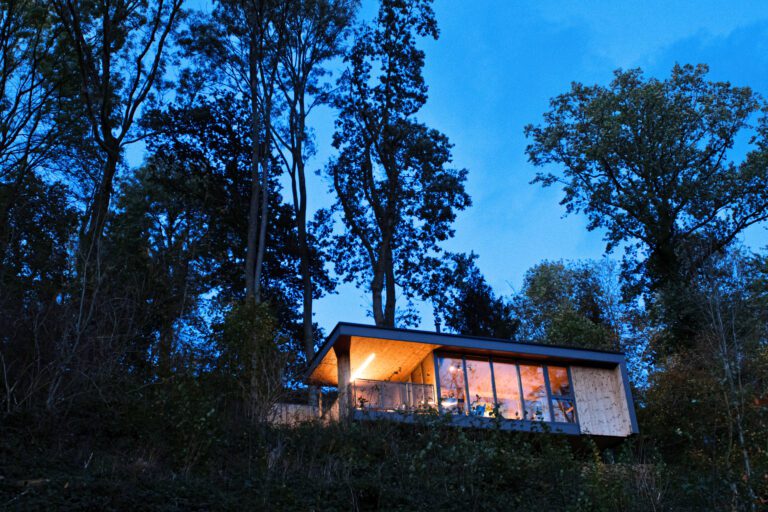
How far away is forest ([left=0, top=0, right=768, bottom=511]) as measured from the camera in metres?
11.3

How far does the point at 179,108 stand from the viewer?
25.3 m

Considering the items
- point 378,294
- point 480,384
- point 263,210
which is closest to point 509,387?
point 480,384

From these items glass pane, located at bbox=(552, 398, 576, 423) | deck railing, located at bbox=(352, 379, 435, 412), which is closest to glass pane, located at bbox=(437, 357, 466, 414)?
deck railing, located at bbox=(352, 379, 435, 412)

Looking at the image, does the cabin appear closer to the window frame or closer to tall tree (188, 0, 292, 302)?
the window frame

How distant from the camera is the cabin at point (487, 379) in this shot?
16500 mm

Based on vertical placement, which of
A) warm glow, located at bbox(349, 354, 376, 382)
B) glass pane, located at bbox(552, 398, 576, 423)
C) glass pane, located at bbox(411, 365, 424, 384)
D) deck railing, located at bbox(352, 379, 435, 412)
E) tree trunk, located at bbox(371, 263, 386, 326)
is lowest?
glass pane, located at bbox(552, 398, 576, 423)

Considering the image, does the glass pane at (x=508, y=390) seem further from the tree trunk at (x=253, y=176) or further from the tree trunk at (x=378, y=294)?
the tree trunk at (x=253, y=176)

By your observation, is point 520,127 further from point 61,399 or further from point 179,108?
point 61,399

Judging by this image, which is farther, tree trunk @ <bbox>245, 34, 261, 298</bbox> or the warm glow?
tree trunk @ <bbox>245, 34, 261, 298</bbox>

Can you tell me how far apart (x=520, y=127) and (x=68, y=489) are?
2457cm

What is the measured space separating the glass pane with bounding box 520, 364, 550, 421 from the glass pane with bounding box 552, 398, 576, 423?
0.87ft

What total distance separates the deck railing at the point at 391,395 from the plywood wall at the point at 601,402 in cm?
393

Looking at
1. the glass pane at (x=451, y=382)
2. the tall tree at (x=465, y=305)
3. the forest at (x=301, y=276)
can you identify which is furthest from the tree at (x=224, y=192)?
the glass pane at (x=451, y=382)

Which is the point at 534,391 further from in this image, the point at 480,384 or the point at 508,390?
the point at 480,384
